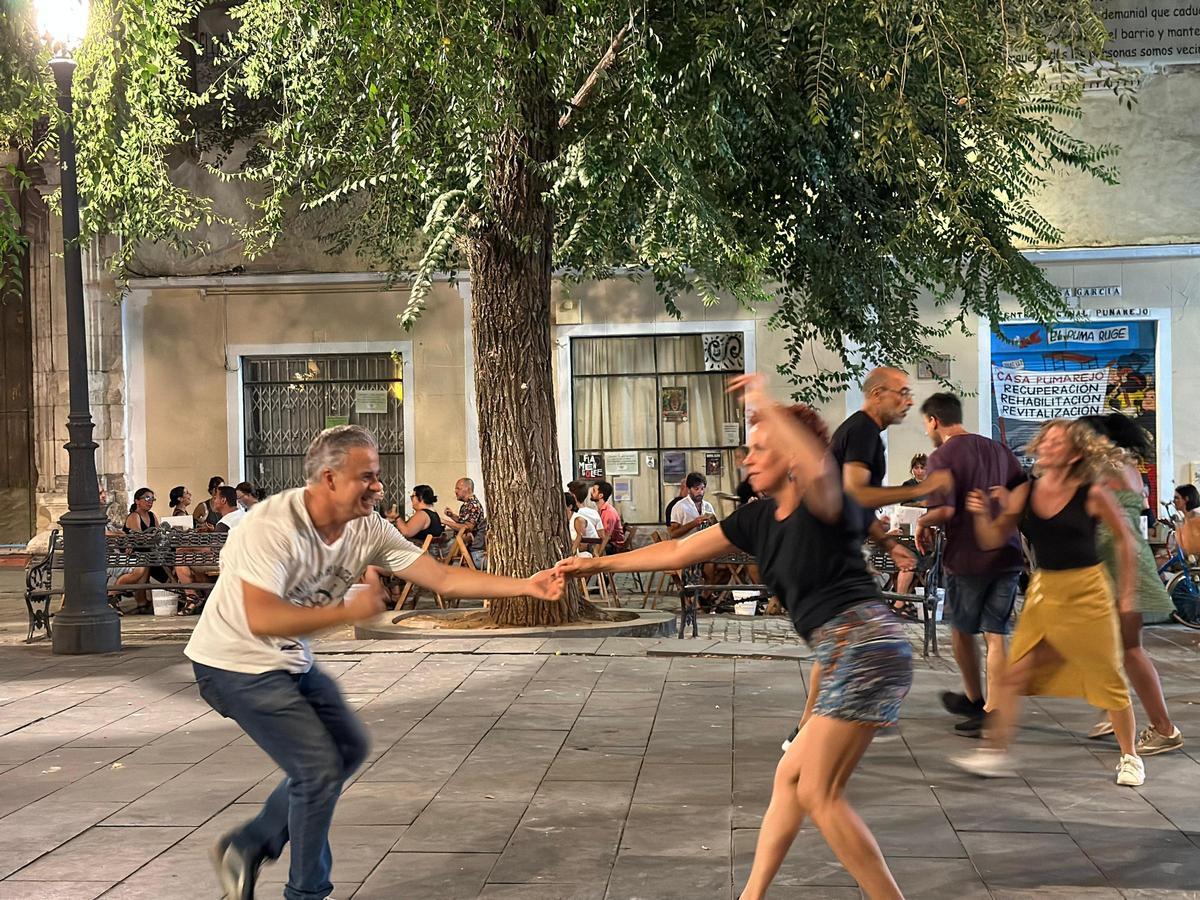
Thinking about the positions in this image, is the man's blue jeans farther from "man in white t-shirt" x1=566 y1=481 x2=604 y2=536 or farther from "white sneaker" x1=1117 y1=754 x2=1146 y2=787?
"man in white t-shirt" x1=566 y1=481 x2=604 y2=536

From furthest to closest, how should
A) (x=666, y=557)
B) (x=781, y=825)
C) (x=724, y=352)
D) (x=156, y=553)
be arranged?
(x=724, y=352)
(x=156, y=553)
(x=666, y=557)
(x=781, y=825)

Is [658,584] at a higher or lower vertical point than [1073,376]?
lower

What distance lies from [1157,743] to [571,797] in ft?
9.68

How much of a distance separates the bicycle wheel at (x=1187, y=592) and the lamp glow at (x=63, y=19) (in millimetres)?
10359

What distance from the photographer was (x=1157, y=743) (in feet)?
23.2

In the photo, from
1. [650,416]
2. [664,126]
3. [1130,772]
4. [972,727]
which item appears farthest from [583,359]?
[1130,772]

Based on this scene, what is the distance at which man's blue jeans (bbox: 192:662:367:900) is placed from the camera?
4.29 meters

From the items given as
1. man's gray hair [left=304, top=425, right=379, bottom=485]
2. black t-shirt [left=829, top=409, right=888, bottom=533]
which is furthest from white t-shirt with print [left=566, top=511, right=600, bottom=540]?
man's gray hair [left=304, top=425, right=379, bottom=485]

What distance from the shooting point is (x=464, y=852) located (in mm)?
5445

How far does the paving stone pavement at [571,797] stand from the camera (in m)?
5.09

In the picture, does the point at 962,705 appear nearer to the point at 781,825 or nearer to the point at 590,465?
→ the point at 781,825

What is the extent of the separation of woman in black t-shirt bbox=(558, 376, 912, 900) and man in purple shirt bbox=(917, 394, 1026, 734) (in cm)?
332

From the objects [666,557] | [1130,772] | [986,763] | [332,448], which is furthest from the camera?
[986,763]

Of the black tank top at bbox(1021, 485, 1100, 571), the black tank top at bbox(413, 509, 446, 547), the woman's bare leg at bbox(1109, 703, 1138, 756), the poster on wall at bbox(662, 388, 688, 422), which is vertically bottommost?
the woman's bare leg at bbox(1109, 703, 1138, 756)
